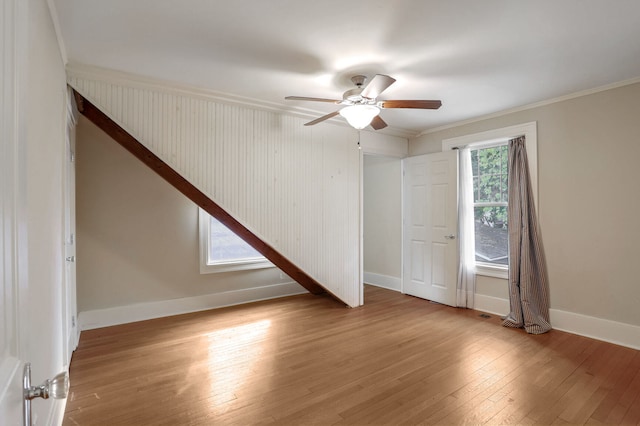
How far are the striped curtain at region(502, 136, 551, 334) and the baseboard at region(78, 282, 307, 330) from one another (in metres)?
2.89

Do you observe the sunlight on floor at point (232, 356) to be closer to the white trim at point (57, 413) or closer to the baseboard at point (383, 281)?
the white trim at point (57, 413)

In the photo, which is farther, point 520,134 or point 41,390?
point 520,134

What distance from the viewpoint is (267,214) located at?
3.63m

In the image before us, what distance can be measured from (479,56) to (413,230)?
281 cm

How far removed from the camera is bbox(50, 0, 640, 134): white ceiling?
1970 mm

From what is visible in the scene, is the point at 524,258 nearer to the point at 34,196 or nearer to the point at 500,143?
the point at 500,143

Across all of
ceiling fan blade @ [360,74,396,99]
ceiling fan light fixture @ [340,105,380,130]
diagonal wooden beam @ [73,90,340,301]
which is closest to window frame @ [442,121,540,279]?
ceiling fan light fixture @ [340,105,380,130]

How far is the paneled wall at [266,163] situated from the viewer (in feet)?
9.85

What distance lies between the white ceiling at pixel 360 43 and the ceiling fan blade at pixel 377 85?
0.27m

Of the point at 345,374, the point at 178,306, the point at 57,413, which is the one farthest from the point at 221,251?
the point at 57,413

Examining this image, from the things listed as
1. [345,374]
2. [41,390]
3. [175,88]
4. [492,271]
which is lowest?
[345,374]

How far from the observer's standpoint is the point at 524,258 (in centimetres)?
361

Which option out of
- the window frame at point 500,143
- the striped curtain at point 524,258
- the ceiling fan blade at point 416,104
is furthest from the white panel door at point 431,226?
the ceiling fan blade at point 416,104

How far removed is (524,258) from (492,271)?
0.58 meters
